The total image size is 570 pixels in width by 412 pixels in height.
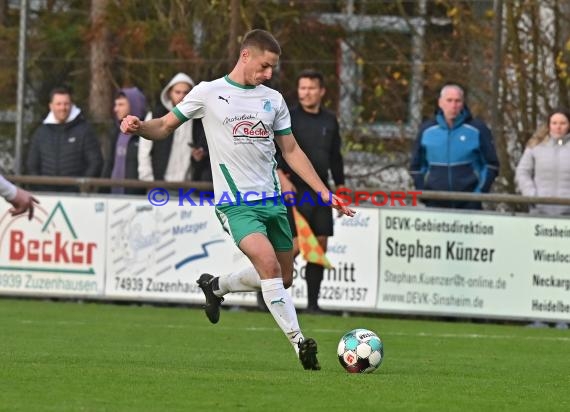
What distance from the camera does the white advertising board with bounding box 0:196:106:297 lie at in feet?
52.6

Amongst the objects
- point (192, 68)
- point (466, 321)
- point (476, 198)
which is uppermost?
point (192, 68)

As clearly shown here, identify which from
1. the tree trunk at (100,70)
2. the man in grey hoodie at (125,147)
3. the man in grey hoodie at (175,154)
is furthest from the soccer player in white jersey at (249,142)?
the tree trunk at (100,70)

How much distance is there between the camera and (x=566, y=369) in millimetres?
10219

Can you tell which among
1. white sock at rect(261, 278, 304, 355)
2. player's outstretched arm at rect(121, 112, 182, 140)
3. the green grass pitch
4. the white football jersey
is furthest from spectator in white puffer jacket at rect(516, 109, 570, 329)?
player's outstretched arm at rect(121, 112, 182, 140)

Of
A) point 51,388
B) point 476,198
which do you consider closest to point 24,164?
point 476,198

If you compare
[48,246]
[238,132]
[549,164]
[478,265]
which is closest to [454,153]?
[549,164]

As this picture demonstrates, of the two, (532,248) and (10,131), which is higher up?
(10,131)

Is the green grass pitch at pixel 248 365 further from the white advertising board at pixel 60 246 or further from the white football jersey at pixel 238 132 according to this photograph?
the white football jersey at pixel 238 132

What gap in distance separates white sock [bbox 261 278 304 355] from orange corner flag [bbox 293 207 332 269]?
18.0ft

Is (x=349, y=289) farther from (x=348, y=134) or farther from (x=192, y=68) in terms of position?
(x=192, y=68)

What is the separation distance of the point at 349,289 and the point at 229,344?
3.81 metres

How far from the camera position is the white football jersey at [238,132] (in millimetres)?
9656

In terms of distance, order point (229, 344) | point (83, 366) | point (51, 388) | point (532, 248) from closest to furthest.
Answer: point (51, 388)
point (83, 366)
point (229, 344)
point (532, 248)

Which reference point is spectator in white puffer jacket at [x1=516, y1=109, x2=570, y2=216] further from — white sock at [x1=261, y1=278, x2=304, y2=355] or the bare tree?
white sock at [x1=261, y1=278, x2=304, y2=355]
